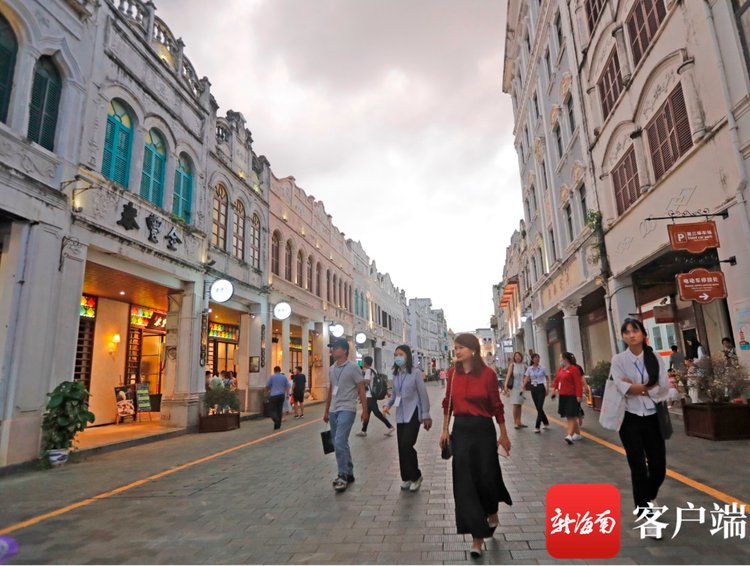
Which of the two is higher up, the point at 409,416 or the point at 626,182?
the point at 626,182

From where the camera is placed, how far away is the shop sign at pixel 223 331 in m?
18.1

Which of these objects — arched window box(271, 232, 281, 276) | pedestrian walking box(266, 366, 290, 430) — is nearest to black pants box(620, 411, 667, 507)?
pedestrian walking box(266, 366, 290, 430)

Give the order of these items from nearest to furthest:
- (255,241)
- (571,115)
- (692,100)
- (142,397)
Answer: (692,100)
(142,397)
(571,115)
(255,241)

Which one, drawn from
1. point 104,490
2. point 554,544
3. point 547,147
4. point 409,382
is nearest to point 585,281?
point 547,147

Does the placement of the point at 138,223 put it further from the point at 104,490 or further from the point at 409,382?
the point at 409,382

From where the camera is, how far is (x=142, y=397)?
1438 centimetres

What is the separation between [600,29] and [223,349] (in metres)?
17.5

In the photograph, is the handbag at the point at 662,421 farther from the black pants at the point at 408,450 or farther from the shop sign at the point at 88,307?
Result: the shop sign at the point at 88,307

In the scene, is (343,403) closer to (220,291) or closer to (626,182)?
(220,291)

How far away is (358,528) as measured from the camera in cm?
425

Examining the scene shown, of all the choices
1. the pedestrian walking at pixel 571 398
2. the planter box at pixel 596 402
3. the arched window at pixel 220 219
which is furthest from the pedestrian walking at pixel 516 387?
the arched window at pixel 220 219

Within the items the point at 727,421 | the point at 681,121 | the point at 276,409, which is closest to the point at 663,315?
the point at 681,121

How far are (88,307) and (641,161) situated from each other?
15.8 metres

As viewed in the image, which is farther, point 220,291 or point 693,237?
point 220,291
